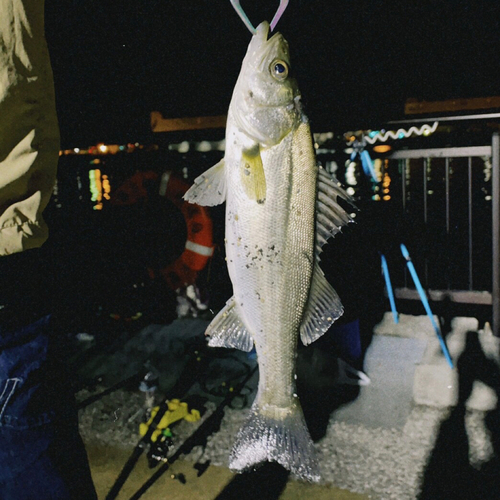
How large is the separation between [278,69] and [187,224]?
12.5 ft

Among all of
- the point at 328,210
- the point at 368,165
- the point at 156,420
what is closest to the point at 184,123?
the point at 368,165

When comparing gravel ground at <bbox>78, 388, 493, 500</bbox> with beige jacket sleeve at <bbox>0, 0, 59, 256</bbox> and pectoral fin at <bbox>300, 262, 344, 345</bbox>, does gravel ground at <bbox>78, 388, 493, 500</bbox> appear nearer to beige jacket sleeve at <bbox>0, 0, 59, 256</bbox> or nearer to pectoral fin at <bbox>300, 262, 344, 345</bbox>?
pectoral fin at <bbox>300, 262, 344, 345</bbox>

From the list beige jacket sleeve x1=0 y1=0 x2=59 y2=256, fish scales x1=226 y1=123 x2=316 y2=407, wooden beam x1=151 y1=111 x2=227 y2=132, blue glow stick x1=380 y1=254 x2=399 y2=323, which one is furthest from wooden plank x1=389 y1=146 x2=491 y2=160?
wooden beam x1=151 y1=111 x2=227 y2=132

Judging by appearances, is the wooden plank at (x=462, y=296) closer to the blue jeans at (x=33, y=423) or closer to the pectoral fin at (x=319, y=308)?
the pectoral fin at (x=319, y=308)

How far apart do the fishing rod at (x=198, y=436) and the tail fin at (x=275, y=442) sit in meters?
1.60

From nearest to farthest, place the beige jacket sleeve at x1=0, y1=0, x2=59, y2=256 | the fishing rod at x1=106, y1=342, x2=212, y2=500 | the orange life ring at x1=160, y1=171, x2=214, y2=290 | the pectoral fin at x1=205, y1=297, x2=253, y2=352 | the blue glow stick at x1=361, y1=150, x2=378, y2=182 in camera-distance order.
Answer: the beige jacket sleeve at x1=0, y1=0, x2=59, y2=256, the pectoral fin at x1=205, y1=297, x2=253, y2=352, the fishing rod at x1=106, y1=342, x2=212, y2=500, the blue glow stick at x1=361, y1=150, x2=378, y2=182, the orange life ring at x1=160, y1=171, x2=214, y2=290

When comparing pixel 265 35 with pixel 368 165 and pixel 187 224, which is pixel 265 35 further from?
pixel 187 224

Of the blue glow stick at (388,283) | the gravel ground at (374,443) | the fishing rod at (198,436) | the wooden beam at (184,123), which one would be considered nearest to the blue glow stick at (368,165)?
the blue glow stick at (388,283)

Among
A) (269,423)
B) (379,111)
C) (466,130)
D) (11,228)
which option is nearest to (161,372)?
(269,423)

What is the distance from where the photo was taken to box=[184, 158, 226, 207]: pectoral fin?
1794 millimetres

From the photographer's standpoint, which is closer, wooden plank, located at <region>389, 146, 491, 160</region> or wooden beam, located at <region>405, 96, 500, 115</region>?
wooden plank, located at <region>389, 146, 491, 160</region>

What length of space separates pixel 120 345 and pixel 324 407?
2.77 metres

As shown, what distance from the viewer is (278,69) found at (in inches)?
68.2

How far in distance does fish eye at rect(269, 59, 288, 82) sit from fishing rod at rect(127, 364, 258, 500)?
2.92m
